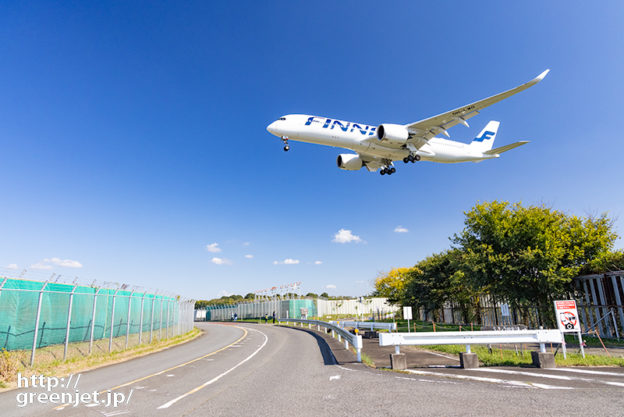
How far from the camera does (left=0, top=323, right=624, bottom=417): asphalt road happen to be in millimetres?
5657

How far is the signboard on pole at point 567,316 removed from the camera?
10.9 metres

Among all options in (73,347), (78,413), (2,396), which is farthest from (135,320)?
(78,413)

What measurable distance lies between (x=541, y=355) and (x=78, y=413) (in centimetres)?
1105

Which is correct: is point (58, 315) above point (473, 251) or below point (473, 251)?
below

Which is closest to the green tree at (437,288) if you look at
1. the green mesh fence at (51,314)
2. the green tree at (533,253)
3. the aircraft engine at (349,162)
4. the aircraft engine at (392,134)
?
the green tree at (533,253)

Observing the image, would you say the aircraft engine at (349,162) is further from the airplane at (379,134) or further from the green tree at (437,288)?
the green tree at (437,288)

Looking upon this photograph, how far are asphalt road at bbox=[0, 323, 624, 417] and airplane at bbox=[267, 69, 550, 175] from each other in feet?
39.0

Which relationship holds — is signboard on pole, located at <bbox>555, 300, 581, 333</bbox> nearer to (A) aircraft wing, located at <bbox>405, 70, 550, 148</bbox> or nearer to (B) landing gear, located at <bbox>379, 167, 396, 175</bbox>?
(A) aircraft wing, located at <bbox>405, 70, 550, 148</bbox>

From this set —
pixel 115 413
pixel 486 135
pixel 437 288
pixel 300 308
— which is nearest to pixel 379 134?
pixel 486 135

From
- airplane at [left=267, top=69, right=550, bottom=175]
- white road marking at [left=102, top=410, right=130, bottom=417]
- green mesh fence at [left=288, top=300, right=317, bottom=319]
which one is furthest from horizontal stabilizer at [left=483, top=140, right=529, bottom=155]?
green mesh fence at [left=288, top=300, right=317, bottom=319]

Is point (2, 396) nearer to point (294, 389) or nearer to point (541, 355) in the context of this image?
point (294, 389)

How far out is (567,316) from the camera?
11.0m

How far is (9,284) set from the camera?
13.3 meters

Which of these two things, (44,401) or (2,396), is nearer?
(44,401)
